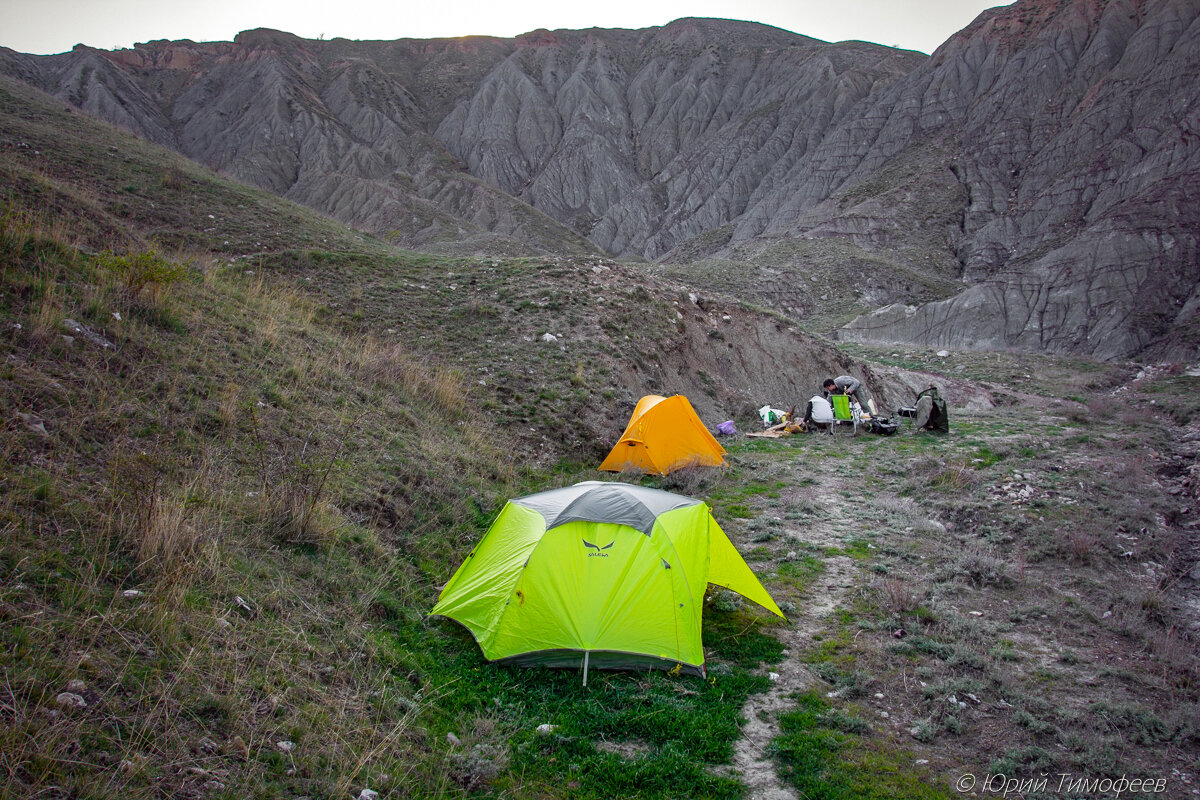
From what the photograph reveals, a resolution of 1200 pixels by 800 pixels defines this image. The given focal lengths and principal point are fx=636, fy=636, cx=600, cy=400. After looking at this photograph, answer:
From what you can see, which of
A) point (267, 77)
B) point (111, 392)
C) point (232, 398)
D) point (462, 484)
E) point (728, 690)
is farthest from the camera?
point (267, 77)

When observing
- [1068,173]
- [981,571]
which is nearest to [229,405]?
[981,571]

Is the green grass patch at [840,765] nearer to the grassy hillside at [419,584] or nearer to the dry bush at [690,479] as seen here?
the grassy hillside at [419,584]

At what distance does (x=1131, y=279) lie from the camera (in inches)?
1312

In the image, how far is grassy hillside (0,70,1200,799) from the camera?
12.1 ft

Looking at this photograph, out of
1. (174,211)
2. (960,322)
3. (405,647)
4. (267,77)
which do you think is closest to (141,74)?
(267,77)

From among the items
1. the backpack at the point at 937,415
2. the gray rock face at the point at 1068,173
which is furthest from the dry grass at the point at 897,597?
the gray rock face at the point at 1068,173

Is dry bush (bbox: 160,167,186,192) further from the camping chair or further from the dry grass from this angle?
the dry grass

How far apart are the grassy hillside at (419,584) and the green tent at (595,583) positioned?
243 mm

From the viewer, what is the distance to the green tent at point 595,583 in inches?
211

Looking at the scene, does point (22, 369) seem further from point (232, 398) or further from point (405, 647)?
point (405, 647)

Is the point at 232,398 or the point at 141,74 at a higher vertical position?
the point at 141,74

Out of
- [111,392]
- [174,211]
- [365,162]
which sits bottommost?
[111,392]

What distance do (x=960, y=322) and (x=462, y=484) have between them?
35169 mm

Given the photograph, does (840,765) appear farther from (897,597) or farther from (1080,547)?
(1080,547)
